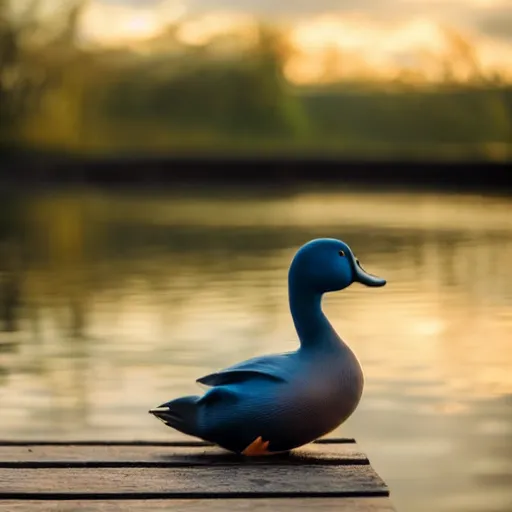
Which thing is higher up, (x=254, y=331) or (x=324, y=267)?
(x=324, y=267)

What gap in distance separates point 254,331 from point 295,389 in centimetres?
291

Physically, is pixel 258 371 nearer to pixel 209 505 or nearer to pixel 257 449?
pixel 257 449

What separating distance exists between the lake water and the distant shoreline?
1154 centimetres

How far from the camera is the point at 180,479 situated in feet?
6.67

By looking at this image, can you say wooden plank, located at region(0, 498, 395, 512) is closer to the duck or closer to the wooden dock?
the wooden dock

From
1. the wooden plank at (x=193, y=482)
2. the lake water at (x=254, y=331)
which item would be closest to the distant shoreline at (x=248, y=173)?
the lake water at (x=254, y=331)

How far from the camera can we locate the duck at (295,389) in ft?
7.13

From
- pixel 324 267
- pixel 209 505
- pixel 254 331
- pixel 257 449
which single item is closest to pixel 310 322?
pixel 324 267

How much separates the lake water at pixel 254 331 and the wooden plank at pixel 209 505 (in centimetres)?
74

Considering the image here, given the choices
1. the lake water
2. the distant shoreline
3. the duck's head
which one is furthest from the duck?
the distant shoreline

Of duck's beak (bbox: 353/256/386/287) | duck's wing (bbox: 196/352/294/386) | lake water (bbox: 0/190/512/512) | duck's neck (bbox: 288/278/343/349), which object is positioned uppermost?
duck's beak (bbox: 353/256/386/287)

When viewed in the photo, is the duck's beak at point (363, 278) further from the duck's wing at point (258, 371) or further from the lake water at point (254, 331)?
the lake water at point (254, 331)

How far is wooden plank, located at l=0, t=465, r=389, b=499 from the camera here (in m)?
1.94

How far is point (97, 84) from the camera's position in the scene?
90.3ft
